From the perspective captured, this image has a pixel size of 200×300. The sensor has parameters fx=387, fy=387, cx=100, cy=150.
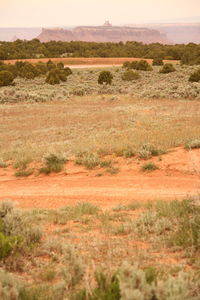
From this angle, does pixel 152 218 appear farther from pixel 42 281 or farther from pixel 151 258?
pixel 42 281

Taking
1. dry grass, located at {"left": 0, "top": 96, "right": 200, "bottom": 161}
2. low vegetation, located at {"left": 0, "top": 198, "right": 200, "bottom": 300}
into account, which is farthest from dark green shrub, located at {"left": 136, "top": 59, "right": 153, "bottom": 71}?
low vegetation, located at {"left": 0, "top": 198, "right": 200, "bottom": 300}

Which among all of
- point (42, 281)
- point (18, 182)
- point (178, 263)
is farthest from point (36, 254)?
point (18, 182)

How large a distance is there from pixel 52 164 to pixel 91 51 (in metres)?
62.9

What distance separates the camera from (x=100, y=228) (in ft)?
22.0

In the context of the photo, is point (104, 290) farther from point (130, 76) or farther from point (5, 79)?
point (130, 76)

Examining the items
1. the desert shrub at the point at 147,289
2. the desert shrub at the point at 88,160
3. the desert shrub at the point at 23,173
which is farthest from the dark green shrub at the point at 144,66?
the desert shrub at the point at 147,289

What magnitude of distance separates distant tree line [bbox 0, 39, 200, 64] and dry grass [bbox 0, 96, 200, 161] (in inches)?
1225

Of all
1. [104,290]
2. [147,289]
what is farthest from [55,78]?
[147,289]

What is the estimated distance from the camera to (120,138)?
45.3ft

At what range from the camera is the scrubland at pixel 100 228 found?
4.14 m

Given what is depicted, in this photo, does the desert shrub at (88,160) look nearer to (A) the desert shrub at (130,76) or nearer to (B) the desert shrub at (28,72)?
(A) the desert shrub at (130,76)

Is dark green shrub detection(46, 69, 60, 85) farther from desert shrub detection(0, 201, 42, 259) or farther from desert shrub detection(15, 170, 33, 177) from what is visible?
desert shrub detection(0, 201, 42, 259)

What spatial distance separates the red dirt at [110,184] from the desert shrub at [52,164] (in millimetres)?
195

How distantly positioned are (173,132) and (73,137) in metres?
3.97
